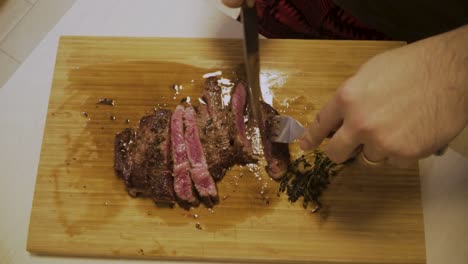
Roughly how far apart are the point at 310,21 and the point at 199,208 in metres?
1.58

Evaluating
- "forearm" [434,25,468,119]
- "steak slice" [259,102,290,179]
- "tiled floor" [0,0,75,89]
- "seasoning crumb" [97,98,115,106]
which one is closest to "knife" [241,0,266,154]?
"steak slice" [259,102,290,179]

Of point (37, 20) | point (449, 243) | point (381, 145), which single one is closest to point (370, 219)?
point (449, 243)

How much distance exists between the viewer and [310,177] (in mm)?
2549

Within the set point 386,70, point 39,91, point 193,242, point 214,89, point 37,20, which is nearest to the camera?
point 386,70

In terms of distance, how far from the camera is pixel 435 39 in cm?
191

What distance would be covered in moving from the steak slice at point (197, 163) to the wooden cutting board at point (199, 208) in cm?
9

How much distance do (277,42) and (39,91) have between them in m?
1.77

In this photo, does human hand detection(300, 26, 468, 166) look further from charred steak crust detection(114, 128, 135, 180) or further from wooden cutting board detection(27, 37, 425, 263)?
charred steak crust detection(114, 128, 135, 180)

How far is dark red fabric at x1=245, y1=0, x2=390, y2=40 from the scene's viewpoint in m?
2.93

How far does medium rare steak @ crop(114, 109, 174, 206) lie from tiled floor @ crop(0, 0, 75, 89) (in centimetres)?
196

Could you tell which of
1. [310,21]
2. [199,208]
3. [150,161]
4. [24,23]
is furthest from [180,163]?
[24,23]

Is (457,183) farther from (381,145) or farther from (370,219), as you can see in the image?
(381,145)

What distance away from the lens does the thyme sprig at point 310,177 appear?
255 centimetres

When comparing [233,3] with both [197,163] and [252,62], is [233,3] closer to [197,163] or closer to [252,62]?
[252,62]
